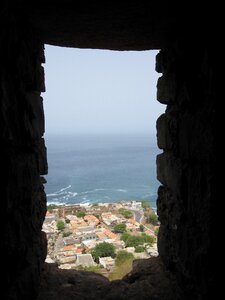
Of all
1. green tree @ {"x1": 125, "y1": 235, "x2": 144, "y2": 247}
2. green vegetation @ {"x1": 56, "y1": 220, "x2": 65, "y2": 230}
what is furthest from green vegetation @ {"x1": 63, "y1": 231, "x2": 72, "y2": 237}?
green tree @ {"x1": 125, "y1": 235, "x2": 144, "y2": 247}

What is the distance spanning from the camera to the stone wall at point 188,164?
220cm

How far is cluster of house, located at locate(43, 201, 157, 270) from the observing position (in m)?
9.30

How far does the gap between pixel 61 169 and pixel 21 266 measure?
2293 inches

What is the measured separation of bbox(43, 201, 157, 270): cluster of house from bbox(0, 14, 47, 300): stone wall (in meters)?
6.26

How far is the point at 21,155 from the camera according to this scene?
2391mm

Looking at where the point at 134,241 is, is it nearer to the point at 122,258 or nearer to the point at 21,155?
the point at 122,258

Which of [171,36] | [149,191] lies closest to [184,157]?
[171,36]

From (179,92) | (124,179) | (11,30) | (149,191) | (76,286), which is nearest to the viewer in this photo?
(11,30)

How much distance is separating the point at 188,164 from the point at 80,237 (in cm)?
1050

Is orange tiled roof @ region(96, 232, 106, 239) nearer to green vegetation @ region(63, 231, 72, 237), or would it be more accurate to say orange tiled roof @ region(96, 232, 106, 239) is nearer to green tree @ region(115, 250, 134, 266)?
green vegetation @ region(63, 231, 72, 237)

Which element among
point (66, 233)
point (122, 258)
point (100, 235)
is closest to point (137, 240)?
point (100, 235)

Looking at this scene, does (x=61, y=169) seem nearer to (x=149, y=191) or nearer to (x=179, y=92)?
(x=149, y=191)

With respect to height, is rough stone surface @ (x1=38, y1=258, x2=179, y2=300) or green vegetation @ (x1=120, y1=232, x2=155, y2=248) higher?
rough stone surface @ (x1=38, y1=258, x2=179, y2=300)

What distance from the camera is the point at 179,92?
9.01 feet
